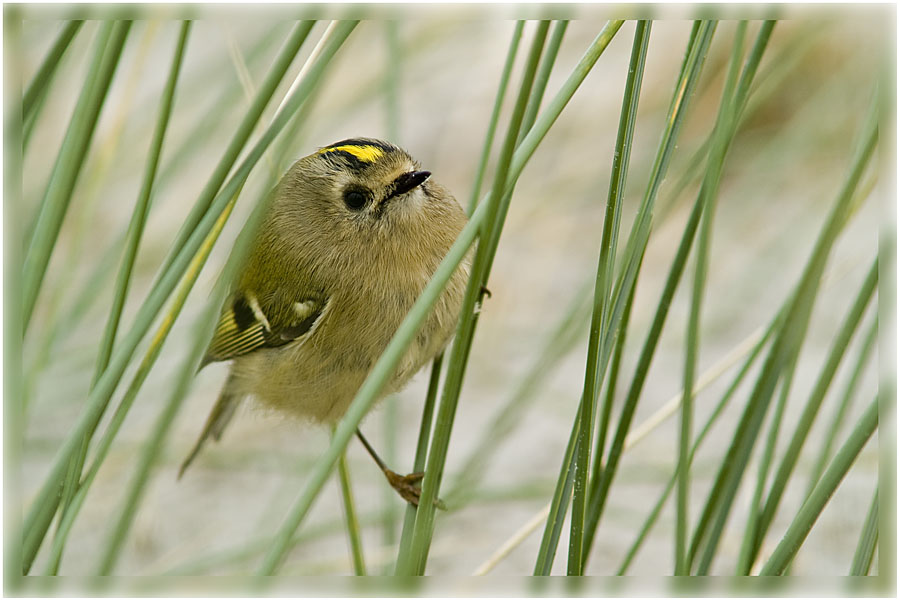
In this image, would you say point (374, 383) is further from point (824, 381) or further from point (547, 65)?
point (824, 381)

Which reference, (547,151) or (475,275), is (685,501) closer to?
(475,275)

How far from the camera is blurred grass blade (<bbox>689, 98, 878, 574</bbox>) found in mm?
867

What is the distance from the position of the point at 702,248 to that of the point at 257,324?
2.58ft

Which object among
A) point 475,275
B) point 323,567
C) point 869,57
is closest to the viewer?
point 475,275

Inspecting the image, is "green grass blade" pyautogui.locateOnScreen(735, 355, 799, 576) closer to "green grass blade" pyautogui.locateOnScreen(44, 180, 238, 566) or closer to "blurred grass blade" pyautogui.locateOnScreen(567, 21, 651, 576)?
"blurred grass blade" pyautogui.locateOnScreen(567, 21, 651, 576)

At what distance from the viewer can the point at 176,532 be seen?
2576 millimetres

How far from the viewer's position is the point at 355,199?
117cm

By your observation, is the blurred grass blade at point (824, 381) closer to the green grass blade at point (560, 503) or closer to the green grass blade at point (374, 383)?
the green grass blade at point (560, 503)

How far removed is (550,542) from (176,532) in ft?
6.53

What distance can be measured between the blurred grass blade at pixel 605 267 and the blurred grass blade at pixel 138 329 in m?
0.26

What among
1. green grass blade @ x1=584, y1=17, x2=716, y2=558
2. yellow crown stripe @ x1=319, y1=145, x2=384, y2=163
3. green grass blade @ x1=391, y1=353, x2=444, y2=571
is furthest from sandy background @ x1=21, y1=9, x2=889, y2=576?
green grass blade @ x1=584, y1=17, x2=716, y2=558

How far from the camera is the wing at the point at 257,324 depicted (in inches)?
50.6

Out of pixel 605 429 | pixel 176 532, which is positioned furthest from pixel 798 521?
pixel 176 532

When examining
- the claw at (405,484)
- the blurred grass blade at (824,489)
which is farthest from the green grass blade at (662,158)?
the claw at (405,484)
